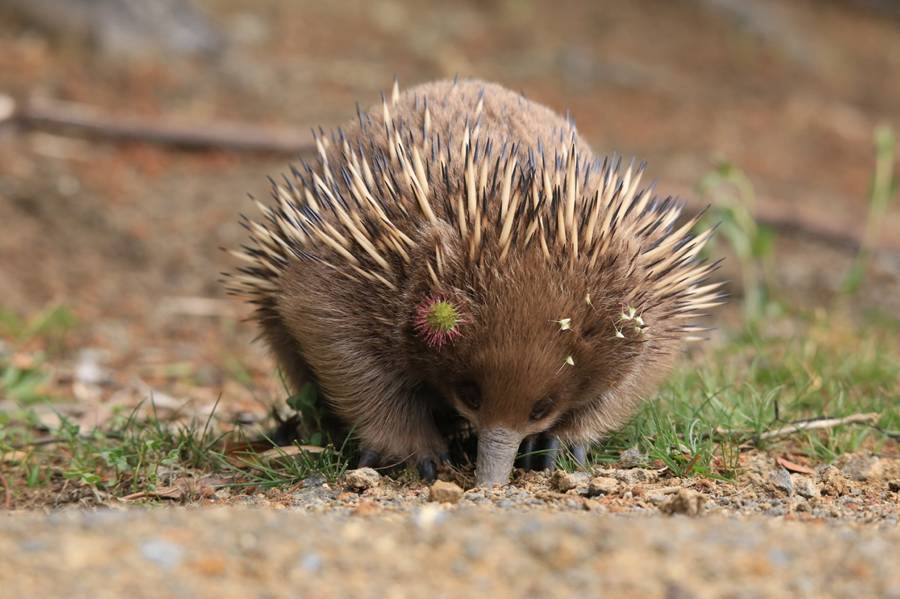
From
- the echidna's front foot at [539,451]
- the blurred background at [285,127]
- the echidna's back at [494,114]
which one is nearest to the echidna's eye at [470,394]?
the echidna's front foot at [539,451]

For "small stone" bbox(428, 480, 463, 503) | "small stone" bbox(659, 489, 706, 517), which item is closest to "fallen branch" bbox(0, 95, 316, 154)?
"small stone" bbox(428, 480, 463, 503)

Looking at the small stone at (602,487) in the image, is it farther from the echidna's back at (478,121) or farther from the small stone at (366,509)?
the echidna's back at (478,121)

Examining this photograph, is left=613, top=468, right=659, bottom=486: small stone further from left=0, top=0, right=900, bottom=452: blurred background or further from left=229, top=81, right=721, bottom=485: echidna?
left=0, top=0, right=900, bottom=452: blurred background

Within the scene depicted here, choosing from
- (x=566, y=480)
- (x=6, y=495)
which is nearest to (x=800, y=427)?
(x=566, y=480)

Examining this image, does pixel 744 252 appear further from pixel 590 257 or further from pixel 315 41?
pixel 315 41

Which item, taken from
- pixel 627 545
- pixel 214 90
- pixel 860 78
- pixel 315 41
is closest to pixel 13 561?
pixel 627 545

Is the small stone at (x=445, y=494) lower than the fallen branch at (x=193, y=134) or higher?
lower
